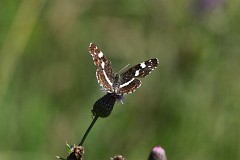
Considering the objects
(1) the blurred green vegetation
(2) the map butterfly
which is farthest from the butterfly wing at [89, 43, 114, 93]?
(1) the blurred green vegetation

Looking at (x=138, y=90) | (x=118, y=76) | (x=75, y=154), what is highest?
(x=138, y=90)

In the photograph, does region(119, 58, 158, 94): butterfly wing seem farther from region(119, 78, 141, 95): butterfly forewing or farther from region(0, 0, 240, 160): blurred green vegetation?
region(0, 0, 240, 160): blurred green vegetation

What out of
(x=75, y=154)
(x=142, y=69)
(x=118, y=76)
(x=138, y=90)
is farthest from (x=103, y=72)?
(x=138, y=90)

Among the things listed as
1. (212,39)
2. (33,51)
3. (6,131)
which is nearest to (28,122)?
(6,131)

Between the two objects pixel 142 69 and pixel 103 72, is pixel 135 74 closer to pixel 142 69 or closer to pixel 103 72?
pixel 142 69

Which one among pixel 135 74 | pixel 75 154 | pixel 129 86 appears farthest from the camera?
pixel 135 74

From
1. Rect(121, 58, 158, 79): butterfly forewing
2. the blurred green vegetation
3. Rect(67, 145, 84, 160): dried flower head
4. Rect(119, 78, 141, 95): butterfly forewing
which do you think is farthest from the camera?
the blurred green vegetation

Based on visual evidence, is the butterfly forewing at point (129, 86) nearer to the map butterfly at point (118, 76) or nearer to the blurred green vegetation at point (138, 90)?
the map butterfly at point (118, 76)

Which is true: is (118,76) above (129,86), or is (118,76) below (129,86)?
above
